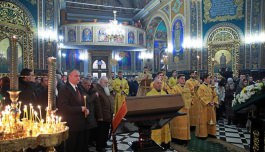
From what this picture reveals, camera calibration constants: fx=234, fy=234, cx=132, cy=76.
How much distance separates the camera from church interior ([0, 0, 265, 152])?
8.87 ft

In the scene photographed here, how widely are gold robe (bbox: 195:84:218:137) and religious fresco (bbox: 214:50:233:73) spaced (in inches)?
294

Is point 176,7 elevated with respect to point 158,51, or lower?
elevated

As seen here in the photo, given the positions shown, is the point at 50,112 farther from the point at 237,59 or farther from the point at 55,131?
the point at 237,59

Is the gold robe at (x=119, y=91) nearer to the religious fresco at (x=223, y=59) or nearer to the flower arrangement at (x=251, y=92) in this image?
the flower arrangement at (x=251, y=92)

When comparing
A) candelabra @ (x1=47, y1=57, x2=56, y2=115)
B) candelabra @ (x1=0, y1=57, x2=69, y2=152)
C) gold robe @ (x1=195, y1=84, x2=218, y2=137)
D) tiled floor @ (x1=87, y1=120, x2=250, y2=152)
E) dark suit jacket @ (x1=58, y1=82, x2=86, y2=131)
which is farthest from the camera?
gold robe @ (x1=195, y1=84, x2=218, y2=137)

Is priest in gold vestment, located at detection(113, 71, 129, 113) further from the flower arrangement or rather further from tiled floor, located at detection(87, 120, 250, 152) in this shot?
the flower arrangement

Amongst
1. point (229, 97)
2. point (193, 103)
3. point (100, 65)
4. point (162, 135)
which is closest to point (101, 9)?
point (100, 65)

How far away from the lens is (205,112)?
6008 mm

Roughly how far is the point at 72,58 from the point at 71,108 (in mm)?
18777

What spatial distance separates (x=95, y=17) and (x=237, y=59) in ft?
47.0

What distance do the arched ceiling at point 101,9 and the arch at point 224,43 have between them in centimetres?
1051

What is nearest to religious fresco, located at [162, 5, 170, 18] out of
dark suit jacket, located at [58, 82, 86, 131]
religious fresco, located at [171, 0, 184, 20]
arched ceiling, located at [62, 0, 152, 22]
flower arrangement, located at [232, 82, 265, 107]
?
religious fresco, located at [171, 0, 184, 20]

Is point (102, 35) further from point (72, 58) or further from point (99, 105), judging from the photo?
point (99, 105)

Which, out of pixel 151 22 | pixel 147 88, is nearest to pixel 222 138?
pixel 147 88
